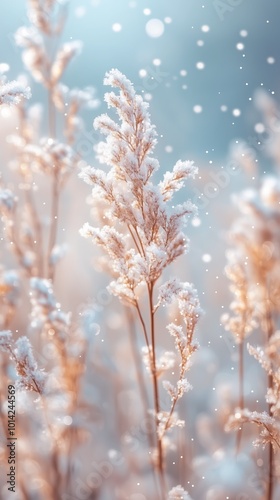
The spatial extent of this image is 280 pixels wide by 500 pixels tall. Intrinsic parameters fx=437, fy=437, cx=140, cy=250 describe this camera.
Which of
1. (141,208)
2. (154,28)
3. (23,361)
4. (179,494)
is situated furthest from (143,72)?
(179,494)

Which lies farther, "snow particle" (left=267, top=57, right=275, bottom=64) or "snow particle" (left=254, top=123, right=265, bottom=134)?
"snow particle" (left=267, top=57, right=275, bottom=64)

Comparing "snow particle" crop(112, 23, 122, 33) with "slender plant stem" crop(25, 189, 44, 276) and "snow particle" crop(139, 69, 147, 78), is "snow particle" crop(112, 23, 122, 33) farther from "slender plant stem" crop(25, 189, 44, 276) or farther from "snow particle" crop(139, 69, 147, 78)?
"slender plant stem" crop(25, 189, 44, 276)

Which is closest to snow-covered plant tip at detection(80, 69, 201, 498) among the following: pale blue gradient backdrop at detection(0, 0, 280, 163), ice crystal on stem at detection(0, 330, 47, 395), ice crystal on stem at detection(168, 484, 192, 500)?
ice crystal on stem at detection(168, 484, 192, 500)

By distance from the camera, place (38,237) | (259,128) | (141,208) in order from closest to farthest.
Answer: (141,208)
(38,237)
(259,128)

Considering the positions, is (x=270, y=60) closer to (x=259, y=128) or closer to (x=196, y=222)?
(x=259, y=128)

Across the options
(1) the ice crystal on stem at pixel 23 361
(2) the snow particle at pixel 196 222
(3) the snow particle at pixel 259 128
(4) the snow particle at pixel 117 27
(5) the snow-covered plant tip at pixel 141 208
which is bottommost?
(1) the ice crystal on stem at pixel 23 361

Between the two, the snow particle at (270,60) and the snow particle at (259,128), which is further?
the snow particle at (270,60)

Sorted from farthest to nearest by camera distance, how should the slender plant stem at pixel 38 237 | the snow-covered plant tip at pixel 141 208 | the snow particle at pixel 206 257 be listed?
the snow particle at pixel 206 257 → the slender plant stem at pixel 38 237 → the snow-covered plant tip at pixel 141 208

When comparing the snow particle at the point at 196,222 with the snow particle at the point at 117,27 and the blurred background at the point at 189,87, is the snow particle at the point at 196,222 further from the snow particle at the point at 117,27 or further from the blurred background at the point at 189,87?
the snow particle at the point at 117,27

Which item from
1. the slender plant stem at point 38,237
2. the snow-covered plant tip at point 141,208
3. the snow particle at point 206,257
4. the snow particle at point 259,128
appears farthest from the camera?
the snow particle at point 206,257

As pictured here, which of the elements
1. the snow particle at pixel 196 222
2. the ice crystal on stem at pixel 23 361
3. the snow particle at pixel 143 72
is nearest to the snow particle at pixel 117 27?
the snow particle at pixel 143 72

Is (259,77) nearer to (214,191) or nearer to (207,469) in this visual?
(214,191)

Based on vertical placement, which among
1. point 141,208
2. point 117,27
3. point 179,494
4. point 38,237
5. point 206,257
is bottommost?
point 179,494

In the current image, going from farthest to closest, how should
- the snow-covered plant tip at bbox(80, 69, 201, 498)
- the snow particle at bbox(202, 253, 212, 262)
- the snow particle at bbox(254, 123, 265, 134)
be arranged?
1. the snow particle at bbox(202, 253, 212, 262)
2. the snow particle at bbox(254, 123, 265, 134)
3. the snow-covered plant tip at bbox(80, 69, 201, 498)
